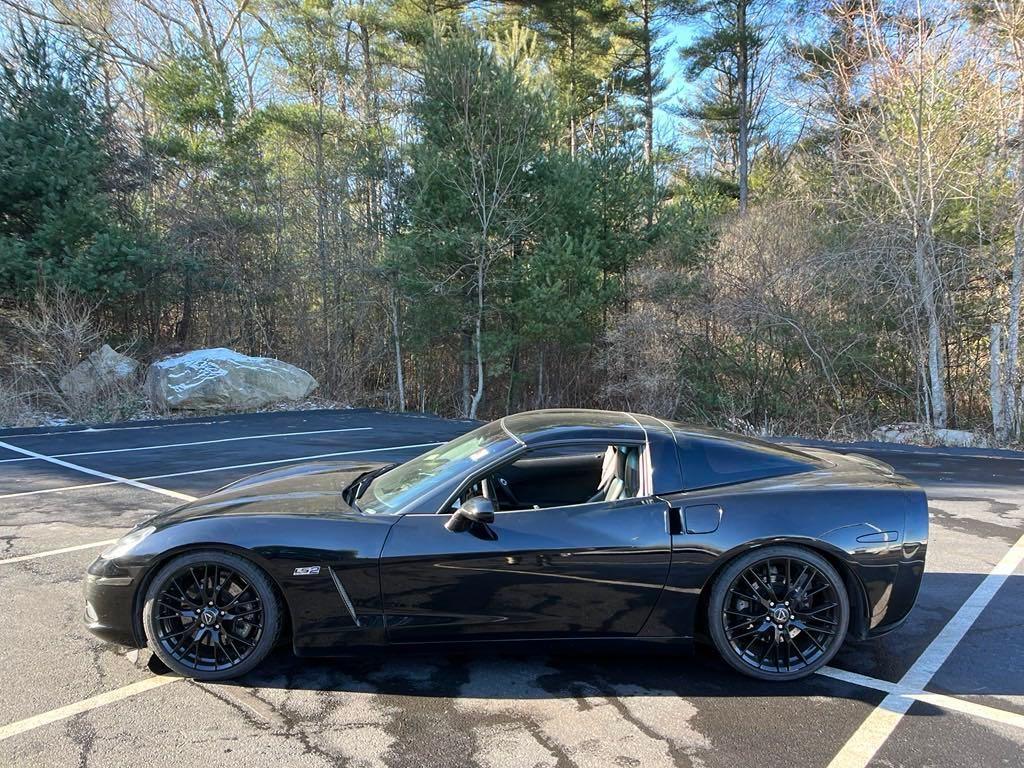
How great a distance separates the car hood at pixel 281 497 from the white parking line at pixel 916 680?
2347 mm

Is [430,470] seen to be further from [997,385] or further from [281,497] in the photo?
[997,385]

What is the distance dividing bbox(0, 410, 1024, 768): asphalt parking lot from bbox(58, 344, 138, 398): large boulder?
10.3 meters

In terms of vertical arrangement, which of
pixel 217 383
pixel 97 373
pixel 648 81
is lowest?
pixel 217 383

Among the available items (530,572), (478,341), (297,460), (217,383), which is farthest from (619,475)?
(478,341)

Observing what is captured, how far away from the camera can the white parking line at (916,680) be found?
2.74 m

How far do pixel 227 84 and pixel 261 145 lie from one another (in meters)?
1.71

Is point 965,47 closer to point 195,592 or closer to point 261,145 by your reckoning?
point 195,592

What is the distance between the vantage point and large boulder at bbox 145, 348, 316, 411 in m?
13.9

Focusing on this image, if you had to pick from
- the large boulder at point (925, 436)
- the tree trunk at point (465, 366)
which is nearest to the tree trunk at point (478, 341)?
the tree trunk at point (465, 366)

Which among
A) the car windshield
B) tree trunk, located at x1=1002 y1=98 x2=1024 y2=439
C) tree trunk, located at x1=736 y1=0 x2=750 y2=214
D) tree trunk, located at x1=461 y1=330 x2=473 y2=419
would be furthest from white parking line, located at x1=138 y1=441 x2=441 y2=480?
tree trunk, located at x1=736 y1=0 x2=750 y2=214

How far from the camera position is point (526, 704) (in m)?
3.10

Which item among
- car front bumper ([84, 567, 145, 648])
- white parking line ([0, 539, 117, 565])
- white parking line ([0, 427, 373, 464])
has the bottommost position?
white parking line ([0, 539, 117, 565])

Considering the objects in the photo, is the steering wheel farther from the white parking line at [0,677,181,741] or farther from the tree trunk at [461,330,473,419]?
the tree trunk at [461,330,473,419]

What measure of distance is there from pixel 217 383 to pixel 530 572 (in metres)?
12.5
